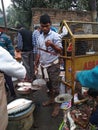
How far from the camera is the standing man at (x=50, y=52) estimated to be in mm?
4914

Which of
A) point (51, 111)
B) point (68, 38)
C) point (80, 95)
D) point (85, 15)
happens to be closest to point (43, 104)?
point (51, 111)

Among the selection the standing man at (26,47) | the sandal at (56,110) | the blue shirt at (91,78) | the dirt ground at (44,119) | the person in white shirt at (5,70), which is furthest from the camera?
the standing man at (26,47)

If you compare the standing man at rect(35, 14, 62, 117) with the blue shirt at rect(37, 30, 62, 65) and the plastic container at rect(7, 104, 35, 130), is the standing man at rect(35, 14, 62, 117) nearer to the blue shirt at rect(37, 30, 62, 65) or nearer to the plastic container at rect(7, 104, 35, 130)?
the blue shirt at rect(37, 30, 62, 65)

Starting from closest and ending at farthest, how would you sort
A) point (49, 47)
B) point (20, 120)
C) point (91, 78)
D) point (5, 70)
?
1. point (91, 78)
2. point (5, 70)
3. point (20, 120)
4. point (49, 47)

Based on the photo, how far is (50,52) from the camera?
503cm

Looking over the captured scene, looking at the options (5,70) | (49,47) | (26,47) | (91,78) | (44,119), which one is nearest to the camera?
(91,78)

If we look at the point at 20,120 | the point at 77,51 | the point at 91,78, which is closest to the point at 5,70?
the point at 91,78

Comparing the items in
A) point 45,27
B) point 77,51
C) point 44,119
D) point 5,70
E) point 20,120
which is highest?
point 45,27

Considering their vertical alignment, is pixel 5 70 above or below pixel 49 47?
above

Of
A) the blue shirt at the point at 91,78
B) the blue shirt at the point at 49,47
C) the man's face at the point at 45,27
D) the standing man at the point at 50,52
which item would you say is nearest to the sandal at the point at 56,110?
the standing man at the point at 50,52

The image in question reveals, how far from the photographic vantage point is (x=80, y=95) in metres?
4.87

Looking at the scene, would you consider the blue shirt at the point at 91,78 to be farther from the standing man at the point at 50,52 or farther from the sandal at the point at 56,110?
the sandal at the point at 56,110

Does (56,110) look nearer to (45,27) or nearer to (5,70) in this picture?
(45,27)

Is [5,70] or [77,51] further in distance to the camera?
[77,51]
